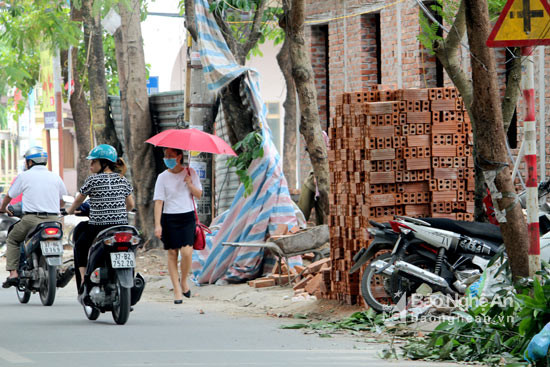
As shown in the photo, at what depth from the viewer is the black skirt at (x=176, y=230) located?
13.5 metres

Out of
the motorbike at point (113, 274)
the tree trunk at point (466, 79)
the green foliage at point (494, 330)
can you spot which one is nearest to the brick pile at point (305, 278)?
the tree trunk at point (466, 79)

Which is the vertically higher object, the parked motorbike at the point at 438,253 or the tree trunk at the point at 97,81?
the tree trunk at the point at 97,81

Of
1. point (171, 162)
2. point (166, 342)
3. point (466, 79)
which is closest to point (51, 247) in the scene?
point (171, 162)

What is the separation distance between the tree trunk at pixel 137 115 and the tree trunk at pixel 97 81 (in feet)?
5.41

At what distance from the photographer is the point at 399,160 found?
11977 mm

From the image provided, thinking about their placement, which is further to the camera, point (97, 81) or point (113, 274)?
point (97, 81)

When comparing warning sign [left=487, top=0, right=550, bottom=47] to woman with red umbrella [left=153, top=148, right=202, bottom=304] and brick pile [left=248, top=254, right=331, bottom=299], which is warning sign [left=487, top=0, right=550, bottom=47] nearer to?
brick pile [left=248, top=254, right=331, bottom=299]

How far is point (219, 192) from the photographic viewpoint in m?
18.1

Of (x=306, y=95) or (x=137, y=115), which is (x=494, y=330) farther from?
(x=137, y=115)

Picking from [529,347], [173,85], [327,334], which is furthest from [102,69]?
[173,85]

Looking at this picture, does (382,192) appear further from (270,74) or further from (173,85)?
(173,85)

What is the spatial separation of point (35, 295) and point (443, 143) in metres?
6.17

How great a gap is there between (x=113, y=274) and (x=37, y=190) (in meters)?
2.76

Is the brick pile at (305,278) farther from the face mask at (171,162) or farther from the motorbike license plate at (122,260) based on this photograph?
the motorbike license plate at (122,260)
